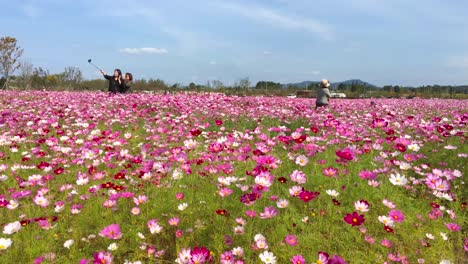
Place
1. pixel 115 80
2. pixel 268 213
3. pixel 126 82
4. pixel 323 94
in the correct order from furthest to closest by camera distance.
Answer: pixel 126 82 → pixel 115 80 → pixel 323 94 → pixel 268 213

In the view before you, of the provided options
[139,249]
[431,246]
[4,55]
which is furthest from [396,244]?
[4,55]

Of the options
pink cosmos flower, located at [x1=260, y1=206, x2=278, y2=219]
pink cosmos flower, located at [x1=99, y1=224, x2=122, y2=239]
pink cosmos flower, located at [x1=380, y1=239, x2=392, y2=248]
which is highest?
pink cosmos flower, located at [x1=260, y1=206, x2=278, y2=219]

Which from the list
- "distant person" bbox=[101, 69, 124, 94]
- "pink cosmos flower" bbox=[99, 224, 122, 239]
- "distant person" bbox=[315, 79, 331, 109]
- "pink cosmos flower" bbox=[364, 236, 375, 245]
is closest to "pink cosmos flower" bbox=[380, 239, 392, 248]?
"pink cosmos flower" bbox=[364, 236, 375, 245]

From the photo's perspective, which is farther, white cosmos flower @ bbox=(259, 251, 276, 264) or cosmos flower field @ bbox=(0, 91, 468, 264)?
cosmos flower field @ bbox=(0, 91, 468, 264)

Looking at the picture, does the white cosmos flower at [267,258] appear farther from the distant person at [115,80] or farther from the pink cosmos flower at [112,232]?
the distant person at [115,80]

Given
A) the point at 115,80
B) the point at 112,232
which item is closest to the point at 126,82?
the point at 115,80

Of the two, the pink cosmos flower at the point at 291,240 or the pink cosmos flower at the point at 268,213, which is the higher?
the pink cosmos flower at the point at 268,213

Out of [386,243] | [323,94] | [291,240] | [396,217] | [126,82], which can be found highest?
[126,82]

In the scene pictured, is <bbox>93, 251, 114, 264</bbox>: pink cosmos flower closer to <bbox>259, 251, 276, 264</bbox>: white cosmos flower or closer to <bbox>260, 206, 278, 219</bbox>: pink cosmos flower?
<bbox>259, 251, 276, 264</bbox>: white cosmos flower

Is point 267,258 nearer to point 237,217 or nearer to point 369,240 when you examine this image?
point 237,217

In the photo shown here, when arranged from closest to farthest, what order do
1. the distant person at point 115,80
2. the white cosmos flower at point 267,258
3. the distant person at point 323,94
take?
the white cosmos flower at point 267,258 → the distant person at point 323,94 → the distant person at point 115,80

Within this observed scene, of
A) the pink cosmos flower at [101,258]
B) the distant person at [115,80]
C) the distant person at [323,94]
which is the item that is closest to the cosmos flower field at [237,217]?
the pink cosmos flower at [101,258]

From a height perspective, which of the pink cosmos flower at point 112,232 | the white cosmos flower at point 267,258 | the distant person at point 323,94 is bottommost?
the white cosmos flower at point 267,258

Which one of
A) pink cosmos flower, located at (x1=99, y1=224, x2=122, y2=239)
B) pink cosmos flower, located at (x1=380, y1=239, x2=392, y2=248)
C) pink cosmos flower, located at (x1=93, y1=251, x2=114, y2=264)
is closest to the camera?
pink cosmos flower, located at (x1=93, y1=251, x2=114, y2=264)
